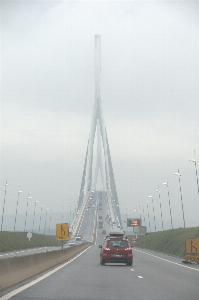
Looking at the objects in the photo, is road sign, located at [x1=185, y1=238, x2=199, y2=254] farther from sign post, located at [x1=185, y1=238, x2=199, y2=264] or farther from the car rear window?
the car rear window

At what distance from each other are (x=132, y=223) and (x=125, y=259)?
420 ft

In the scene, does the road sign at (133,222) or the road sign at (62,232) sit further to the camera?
the road sign at (133,222)

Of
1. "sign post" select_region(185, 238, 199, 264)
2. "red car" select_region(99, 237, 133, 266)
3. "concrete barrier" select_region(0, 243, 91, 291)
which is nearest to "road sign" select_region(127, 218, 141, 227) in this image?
"sign post" select_region(185, 238, 199, 264)

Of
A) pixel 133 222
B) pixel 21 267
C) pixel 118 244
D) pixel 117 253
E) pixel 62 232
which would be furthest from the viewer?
pixel 133 222

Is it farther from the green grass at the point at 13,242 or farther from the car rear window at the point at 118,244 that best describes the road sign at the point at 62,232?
the green grass at the point at 13,242

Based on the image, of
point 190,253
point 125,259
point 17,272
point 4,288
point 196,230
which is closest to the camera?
point 4,288

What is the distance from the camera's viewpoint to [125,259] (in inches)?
1532

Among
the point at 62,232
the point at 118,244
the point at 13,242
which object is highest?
the point at 13,242

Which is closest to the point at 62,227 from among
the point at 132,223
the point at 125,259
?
the point at 125,259

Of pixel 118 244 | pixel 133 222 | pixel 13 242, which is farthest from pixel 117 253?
pixel 133 222

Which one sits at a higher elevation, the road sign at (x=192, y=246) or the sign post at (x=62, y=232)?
the sign post at (x=62, y=232)

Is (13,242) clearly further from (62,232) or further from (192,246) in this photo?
(192,246)

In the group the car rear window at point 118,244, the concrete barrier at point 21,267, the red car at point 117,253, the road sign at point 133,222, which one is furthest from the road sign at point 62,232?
the road sign at point 133,222

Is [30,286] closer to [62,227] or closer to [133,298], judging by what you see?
[133,298]
